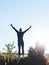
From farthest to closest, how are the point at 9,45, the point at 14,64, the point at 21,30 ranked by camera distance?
the point at 9,45, the point at 21,30, the point at 14,64

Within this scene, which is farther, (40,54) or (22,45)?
(22,45)

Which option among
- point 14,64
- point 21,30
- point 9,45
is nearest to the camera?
point 14,64

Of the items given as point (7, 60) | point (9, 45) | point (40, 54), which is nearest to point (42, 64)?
point (40, 54)

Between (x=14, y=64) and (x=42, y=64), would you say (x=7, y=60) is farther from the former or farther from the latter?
(x=42, y=64)

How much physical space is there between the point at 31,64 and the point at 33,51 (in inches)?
37.9

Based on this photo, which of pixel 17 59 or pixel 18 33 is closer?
pixel 17 59

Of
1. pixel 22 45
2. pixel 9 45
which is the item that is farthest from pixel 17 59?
pixel 9 45

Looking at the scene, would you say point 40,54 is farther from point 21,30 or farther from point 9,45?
point 9,45

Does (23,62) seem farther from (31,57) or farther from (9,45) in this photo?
(9,45)

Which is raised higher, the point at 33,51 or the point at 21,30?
the point at 21,30

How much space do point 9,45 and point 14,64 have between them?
A: 14439 millimetres

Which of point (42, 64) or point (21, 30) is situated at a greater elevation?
point (21, 30)

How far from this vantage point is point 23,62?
20562 mm

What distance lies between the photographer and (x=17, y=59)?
67.2ft
